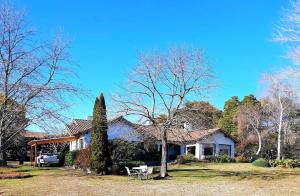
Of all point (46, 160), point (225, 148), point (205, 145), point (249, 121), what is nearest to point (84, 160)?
point (46, 160)

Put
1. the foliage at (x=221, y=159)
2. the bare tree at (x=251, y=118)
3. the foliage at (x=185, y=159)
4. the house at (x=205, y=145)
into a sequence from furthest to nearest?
the bare tree at (x=251, y=118) < the house at (x=205, y=145) < the foliage at (x=221, y=159) < the foliage at (x=185, y=159)

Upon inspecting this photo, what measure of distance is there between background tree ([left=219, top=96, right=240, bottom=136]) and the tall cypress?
37.1m

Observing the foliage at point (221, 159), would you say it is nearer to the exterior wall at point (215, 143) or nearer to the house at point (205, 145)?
the house at point (205, 145)

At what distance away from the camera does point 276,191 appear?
17578 millimetres

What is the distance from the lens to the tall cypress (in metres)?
27.5

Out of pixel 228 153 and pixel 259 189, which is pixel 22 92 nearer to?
pixel 259 189

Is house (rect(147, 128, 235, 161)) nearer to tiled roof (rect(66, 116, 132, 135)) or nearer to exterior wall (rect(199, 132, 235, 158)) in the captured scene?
exterior wall (rect(199, 132, 235, 158))

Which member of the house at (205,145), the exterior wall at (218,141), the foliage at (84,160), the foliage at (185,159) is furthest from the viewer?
the exterior wall at (218,141)

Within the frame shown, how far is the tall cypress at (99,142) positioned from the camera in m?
27.5

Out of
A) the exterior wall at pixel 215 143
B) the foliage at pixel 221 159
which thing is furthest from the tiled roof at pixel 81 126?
the exterior wall at pixel 215 143

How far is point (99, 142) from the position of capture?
28.0 metres

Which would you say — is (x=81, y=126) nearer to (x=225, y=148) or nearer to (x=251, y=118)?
(x=225, y=148)

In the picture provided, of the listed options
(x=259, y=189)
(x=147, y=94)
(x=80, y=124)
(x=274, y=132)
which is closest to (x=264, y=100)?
(x=274, y=132)

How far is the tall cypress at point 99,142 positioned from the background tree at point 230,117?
3706cm
